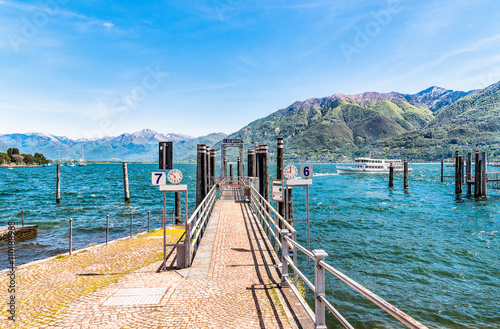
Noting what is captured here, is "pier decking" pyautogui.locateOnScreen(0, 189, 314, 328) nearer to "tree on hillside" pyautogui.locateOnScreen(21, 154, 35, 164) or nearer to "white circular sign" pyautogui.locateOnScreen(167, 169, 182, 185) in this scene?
"white circular sign" pyautogui.locateOnScreen(167, 169, 182, 185)

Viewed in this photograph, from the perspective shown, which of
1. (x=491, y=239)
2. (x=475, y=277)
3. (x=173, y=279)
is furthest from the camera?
(x=491, y=239)

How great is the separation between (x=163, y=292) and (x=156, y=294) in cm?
16

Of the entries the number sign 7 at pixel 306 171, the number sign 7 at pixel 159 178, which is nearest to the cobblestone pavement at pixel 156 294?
the number sign 7 at pixel 159 178

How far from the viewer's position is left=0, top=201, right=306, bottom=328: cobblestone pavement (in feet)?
17.2

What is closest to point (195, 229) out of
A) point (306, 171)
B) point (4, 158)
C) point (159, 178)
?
point (159, 178)

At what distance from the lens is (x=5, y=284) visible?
7.79 m

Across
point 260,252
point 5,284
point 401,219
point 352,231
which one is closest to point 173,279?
→ point 260,252

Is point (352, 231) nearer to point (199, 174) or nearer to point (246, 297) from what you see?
point (199, 174)

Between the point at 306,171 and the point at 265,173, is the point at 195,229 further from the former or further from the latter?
the point at 265,173

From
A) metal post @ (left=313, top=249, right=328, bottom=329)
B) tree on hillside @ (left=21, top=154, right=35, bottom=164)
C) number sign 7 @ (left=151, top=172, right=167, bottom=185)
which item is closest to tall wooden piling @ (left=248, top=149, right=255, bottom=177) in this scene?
number sign 7 @ (left=151, top=172, right=167, bottom=185)

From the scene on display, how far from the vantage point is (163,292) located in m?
6.50

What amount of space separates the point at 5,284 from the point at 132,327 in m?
5.43

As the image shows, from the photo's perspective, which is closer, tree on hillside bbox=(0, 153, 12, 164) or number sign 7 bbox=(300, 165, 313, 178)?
number sign 7 bbox=(300, 165, 313, 178)

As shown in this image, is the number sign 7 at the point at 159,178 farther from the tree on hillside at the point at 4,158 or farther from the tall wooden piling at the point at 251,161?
the tree on hillside at the point at 4,158
